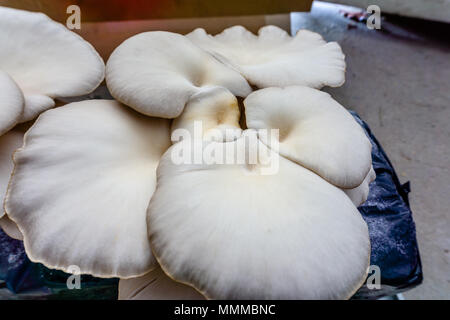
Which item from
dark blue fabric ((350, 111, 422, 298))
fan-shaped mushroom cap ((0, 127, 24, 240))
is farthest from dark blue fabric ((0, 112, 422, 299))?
fan-shaped mushroom cap ((0, 127, 24, 240))

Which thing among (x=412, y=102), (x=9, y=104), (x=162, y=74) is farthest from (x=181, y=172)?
(x=412, y=102)

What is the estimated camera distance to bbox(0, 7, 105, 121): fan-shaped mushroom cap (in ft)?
3.23

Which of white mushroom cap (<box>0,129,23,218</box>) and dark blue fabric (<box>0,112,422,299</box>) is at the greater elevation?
white mushroom cap (<box>0,129,23,218</box>)

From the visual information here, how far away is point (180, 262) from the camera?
676 mm

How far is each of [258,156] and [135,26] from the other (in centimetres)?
153

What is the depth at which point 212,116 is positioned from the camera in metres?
0.99

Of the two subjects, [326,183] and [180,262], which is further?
[326,183]

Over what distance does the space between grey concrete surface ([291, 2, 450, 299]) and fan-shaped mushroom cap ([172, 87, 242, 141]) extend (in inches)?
54.3

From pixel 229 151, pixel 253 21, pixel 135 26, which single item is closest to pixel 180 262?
pixel 229 151

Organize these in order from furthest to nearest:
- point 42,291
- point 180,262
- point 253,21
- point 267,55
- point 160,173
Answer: point 253,21
point 267,55
point 42,291
point 160,173
point 180,262

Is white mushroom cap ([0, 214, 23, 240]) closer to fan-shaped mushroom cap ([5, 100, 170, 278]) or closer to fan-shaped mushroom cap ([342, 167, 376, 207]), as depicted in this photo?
fan-shaped mushroom cap ([5, 100, 170, 278])

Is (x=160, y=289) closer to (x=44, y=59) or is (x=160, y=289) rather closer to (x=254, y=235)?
(x=254, y=235)

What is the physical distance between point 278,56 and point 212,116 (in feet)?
1.45

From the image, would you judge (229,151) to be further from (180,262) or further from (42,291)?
(42,291)
